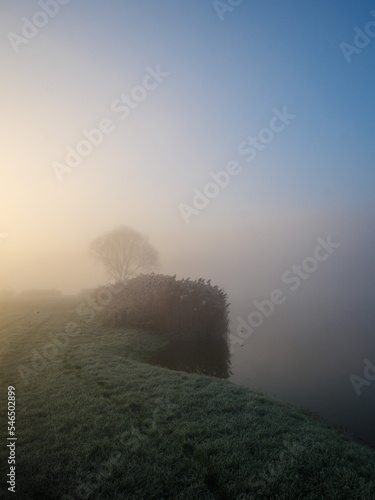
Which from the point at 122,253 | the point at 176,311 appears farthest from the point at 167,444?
the point at 122,253

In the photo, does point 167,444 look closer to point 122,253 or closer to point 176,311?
point 176,311

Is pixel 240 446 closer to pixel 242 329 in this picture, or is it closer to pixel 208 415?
pixel 208 415

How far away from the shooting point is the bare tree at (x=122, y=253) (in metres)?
49.7

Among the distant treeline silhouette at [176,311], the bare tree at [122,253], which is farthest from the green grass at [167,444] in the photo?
the bare tree at [122,253]

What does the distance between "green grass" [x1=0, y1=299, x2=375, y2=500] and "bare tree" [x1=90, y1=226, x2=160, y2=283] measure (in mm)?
39809

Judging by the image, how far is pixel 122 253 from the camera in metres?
50.0

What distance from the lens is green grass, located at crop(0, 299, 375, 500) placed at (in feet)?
16.0

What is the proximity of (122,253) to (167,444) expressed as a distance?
45763mm

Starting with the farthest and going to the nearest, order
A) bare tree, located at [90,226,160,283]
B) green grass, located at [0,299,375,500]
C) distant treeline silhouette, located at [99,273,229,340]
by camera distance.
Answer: bare tree, located at [90,226,160,283] < distant treeline silhouette, located at [99,273,229,340] < green grass, located at [0,299,375,500]

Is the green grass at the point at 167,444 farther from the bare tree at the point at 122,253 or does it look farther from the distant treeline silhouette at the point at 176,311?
the bare tree at the point at 122,253

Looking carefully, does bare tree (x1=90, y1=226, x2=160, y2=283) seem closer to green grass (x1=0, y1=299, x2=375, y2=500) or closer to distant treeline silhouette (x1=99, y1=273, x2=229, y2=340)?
distant treeline silhouette (x1=99, y1=273, x2=229, y2=340)

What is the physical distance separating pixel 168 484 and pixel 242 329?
17.0 metres

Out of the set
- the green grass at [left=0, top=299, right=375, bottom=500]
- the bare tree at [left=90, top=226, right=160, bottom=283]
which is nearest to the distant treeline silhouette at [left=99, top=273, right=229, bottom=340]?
the green grass at [left=0, top=299, right=375, bottom=500]

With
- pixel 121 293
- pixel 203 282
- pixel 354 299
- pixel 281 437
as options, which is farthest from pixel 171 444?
pixel 354 299
